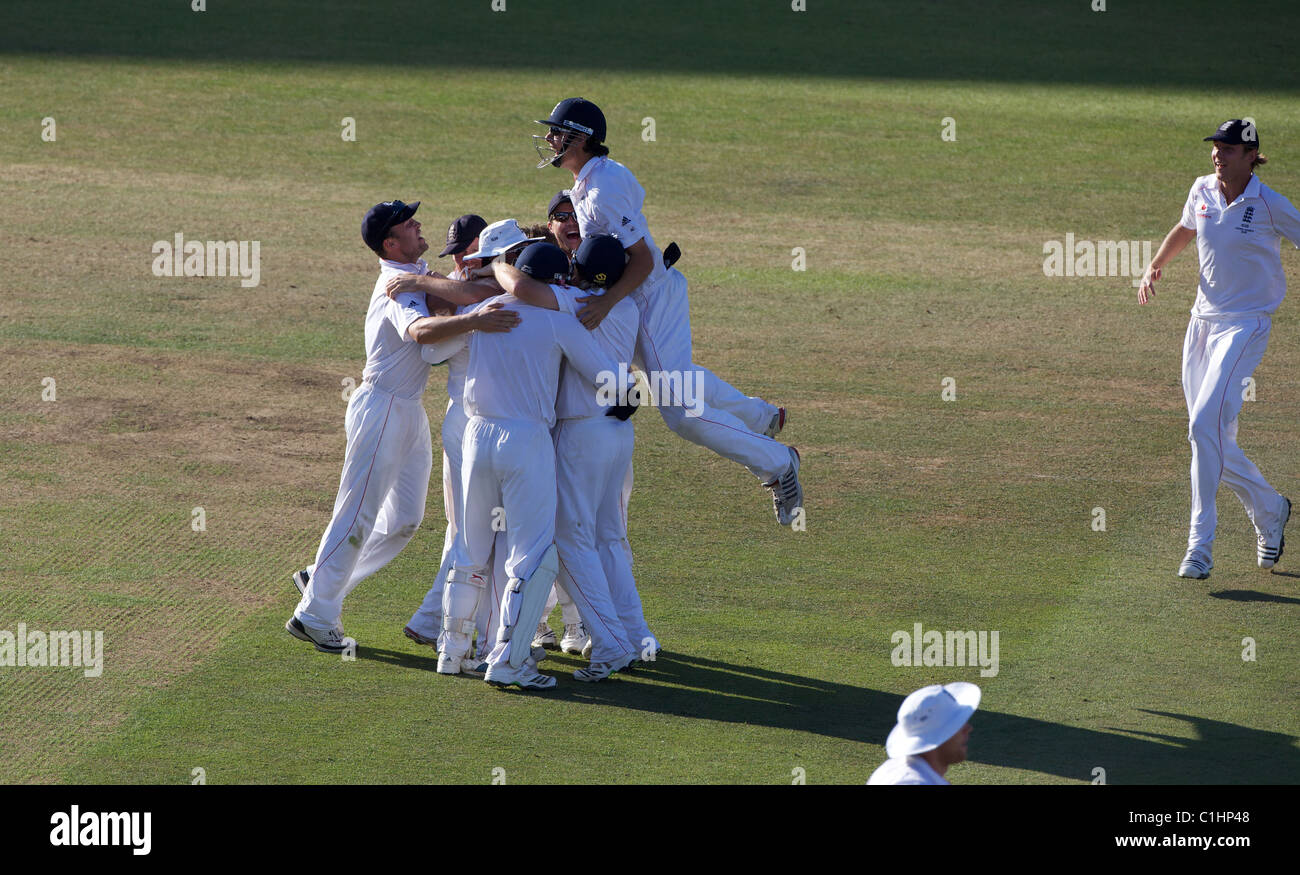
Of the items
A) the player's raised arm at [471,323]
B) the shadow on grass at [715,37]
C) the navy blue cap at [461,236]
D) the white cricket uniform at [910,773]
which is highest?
the shadow on grass at [715,37]

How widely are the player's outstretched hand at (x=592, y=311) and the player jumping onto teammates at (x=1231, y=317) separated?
3.71 m

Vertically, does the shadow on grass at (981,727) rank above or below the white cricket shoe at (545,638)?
below

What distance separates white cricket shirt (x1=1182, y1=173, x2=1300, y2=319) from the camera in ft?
30.6

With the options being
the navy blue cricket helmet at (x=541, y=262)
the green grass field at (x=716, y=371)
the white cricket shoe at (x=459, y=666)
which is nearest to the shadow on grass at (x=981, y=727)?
the green grass field at (x=716, y=371)

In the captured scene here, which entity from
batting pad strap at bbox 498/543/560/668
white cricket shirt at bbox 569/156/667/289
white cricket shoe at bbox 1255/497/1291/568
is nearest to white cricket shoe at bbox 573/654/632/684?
batting pad strap at bbox 498/543/560/668

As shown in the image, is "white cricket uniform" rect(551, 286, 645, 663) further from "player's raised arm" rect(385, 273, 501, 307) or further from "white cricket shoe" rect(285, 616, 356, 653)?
"white cricket shoe" rect(285, 616, 356, 653)

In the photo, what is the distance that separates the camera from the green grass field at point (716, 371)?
7.54 m

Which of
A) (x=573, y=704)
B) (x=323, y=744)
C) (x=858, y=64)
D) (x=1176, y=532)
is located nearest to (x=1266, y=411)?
(x=1176, y=532)

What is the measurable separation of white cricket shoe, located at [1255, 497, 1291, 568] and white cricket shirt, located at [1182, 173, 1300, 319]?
1240mm

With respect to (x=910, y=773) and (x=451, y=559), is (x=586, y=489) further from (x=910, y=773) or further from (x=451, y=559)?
(x=910, y=773)

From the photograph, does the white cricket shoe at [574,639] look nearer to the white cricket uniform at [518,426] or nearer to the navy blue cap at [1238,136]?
the white cricket uniform at [518,426]

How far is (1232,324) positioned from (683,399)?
3444 mm

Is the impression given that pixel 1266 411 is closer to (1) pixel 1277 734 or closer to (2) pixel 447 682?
(1) pixel 1277 734

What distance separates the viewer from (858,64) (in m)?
22.9
